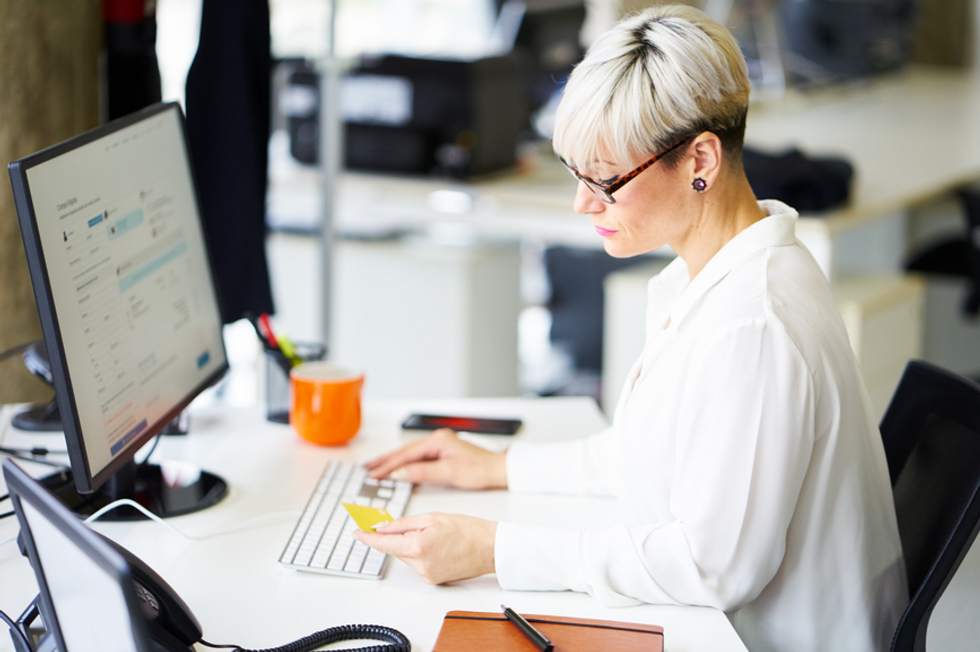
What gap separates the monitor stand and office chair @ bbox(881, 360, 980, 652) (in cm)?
85

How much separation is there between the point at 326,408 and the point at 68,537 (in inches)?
28.9

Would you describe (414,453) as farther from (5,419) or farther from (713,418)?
(5,419)

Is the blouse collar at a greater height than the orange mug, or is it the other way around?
the blouse collar

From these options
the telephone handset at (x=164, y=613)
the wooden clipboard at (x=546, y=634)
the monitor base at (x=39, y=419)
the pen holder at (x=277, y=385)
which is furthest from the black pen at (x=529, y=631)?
Answer: the monitor base at (x=39, y=419)

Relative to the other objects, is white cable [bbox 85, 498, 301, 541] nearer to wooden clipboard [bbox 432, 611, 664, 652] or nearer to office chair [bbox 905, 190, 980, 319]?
wooden clipboard [bbox 432, 611, 664, 652]

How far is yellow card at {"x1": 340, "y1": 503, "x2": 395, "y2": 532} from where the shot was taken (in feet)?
3.71

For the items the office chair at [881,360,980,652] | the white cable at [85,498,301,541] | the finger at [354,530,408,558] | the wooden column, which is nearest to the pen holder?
the white cable at [85,498,301,541]

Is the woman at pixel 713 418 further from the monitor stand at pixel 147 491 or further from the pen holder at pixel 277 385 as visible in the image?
the pen holder at pixel 277 385

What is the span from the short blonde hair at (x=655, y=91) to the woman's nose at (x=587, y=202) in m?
0.05

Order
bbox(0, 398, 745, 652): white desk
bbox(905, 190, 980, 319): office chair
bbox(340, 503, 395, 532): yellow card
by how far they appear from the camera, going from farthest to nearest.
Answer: bbox(905, 190, 980, 319): office chair
bbox(340, 503, 395, 532): yellow card
bbox(0, 398, 745, 652): white desk

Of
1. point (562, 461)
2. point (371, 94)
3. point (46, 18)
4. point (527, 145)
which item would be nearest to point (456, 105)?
point (371, 94)

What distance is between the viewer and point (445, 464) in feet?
4.49

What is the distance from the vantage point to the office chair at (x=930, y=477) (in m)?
1.12

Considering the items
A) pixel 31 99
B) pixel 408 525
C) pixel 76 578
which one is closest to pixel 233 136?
pixel 31 99
